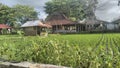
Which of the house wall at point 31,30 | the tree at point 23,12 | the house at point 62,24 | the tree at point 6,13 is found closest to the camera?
the house wall at point 31,30

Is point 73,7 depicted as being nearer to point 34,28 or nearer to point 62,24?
point 62,24

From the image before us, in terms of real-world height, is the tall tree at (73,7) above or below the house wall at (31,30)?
above

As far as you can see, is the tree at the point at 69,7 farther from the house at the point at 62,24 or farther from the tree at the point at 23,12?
the house at the point at 62,24

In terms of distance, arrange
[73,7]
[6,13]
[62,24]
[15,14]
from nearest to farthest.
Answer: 1. [62,24]
2. [6,13]
3. [15,14]
4. [73,7]

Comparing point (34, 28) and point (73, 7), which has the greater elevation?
point (73, 7)

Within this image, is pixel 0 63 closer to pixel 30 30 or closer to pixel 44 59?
pixel 44 59

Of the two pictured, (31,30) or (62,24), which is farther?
(62,24)

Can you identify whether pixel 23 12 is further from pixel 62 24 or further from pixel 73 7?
pixel 62 24

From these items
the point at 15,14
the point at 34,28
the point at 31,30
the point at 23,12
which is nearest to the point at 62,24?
the point at 34,28

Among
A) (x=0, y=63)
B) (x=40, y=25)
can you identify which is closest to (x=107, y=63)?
(x=0, y=63)

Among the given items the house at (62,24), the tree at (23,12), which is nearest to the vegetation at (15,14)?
the tree at (23,12)

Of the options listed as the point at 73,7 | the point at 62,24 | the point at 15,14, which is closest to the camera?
the point at 62,24

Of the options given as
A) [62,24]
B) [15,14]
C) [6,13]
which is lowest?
[62,24]

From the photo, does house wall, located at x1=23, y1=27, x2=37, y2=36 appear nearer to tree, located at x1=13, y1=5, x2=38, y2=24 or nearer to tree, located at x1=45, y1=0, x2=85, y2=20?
tree, located at x1=13, y1=5, x2=38, y2=24
